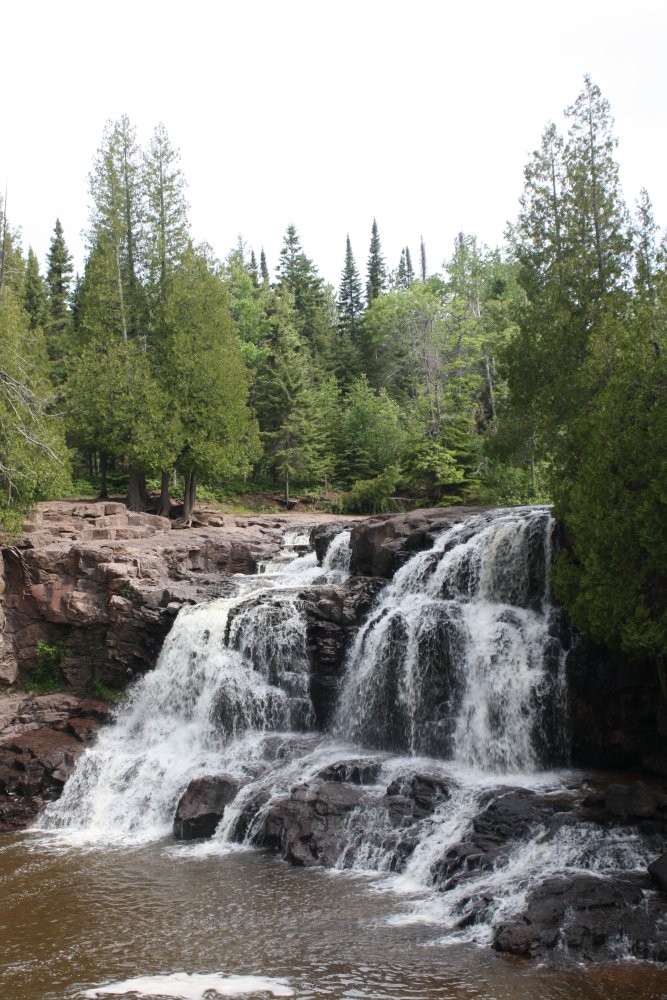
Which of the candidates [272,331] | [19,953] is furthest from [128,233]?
[19,953]

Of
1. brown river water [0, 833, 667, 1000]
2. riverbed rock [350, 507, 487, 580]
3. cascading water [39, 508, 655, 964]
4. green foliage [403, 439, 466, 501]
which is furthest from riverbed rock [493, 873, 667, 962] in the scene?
green foliage [403, 439, 466, 501]

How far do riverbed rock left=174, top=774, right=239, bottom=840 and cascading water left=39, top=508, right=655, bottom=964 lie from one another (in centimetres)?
30

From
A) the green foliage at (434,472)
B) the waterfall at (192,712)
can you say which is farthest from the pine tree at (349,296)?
the waterfall at (192,712)

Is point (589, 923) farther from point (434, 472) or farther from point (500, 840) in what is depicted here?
point (434, 472)

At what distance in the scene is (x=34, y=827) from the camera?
15.4 meters

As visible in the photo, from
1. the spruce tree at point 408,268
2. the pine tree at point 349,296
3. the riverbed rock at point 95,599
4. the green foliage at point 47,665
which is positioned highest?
the spruce tree at point 408,268

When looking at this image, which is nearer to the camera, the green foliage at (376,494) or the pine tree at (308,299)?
the green foliage at (376,494)

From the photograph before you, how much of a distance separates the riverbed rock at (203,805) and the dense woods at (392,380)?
6669 millimetres

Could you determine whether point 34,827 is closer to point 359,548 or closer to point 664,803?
point 359,548

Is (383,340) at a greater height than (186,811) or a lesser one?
greater

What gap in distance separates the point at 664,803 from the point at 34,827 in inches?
451

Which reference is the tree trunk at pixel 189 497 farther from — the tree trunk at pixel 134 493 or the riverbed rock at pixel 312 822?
the riverbed rock at pixel 312 822

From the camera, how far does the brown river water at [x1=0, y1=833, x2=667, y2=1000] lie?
845cm

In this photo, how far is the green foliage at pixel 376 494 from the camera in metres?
33.3
